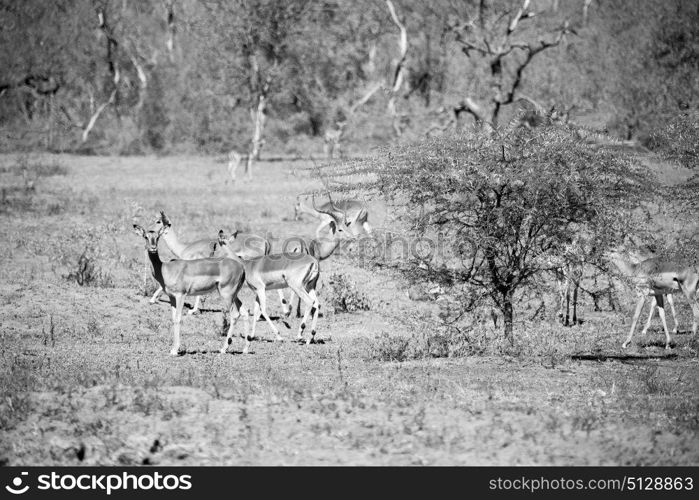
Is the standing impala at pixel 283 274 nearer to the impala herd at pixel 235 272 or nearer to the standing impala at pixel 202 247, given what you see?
the impala herd at pixel 235 272

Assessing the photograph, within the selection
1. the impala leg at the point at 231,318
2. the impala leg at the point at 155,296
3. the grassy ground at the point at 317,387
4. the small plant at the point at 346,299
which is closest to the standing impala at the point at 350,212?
the grassy ground at the point at 317,387

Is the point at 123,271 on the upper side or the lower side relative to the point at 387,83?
lower

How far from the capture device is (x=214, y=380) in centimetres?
1227

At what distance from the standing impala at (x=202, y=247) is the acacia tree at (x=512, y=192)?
4.75m

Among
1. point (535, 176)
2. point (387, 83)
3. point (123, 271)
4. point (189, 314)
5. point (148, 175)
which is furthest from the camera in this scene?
point (387, 83)

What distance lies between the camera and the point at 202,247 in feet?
63.9

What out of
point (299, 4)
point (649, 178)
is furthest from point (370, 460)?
point (299, 4)

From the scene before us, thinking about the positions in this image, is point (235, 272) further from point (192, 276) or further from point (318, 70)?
point (318, 70)

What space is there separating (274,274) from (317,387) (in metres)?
4.87

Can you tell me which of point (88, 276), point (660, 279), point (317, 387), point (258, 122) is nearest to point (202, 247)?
point (88, 276)

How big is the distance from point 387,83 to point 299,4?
437 inches

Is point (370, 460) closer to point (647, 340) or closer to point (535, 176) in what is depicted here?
point (535, 176)

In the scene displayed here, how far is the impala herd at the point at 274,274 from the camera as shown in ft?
49.2
